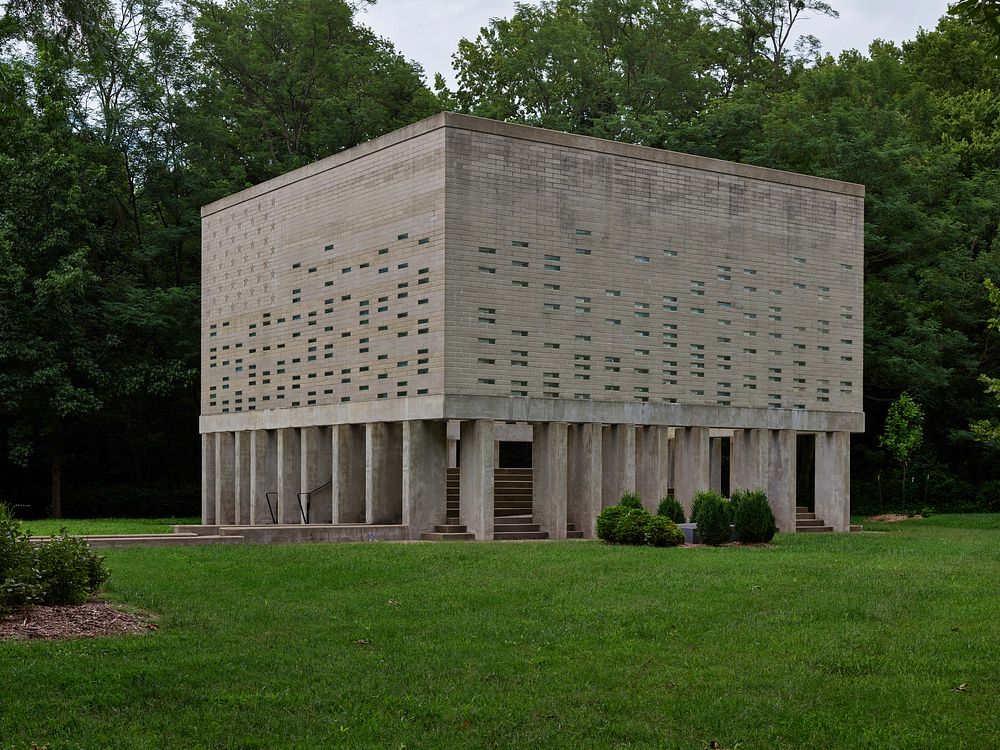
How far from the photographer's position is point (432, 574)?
1808cm

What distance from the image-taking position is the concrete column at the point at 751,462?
105ft

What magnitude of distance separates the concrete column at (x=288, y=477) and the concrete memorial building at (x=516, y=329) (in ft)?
0.25

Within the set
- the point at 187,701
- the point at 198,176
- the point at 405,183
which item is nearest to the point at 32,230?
the point at 198,176

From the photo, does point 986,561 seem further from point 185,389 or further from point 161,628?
point 185,389

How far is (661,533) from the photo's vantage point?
23469mm

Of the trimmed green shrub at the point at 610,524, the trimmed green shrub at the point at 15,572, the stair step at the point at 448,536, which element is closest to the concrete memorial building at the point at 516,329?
the stair step at the point at 448,536

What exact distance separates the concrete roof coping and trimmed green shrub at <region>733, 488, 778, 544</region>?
916cm

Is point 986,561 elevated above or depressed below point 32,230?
below

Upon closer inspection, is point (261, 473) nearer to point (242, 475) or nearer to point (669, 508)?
point (242, 475)

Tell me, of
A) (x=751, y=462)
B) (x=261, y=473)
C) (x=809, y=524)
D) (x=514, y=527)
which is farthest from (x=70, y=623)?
(x=809, y=524)

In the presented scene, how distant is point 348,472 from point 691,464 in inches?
325

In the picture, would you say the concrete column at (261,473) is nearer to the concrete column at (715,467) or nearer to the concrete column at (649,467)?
the concrete column at (649,467)

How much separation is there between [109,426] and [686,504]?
22.1 metres

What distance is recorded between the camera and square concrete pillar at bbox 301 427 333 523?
1248 inches
